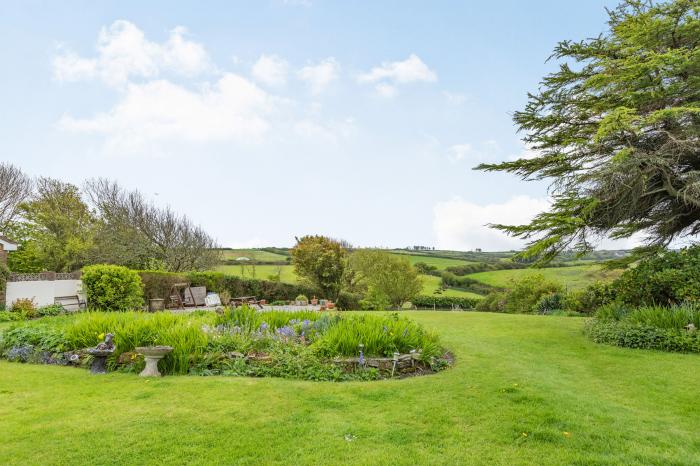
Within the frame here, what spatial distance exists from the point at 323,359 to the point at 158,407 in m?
2.34

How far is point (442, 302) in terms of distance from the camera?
2711cm

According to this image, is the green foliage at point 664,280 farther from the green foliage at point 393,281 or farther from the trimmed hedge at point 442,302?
the trimmed hedge at point 442,302

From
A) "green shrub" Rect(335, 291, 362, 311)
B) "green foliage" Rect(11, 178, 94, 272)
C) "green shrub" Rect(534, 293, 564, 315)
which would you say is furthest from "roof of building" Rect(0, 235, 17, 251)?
"green shrub" Rect(534, 293, 564, 315)

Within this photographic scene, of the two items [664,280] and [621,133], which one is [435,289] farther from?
[621,133]

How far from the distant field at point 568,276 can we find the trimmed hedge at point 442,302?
8.63 ft

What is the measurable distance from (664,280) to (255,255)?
1418 inches

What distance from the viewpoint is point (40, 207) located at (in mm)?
26719

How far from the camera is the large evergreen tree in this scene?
9023 mm

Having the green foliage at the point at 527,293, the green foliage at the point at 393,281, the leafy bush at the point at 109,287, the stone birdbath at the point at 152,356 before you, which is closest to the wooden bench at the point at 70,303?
the leafy bush at the point at 109,287

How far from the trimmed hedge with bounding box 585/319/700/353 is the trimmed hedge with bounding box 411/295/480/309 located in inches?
715

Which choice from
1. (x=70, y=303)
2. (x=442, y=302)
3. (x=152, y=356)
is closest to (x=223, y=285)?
(x=70, y=303)

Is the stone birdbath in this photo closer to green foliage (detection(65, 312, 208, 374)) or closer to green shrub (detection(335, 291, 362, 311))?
green foliage (detection(65, 312, 208, 374))

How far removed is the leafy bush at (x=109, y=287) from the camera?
1495 cm

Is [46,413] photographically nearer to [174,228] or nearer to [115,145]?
[115,145]
